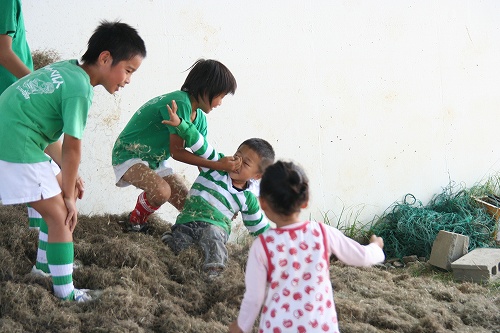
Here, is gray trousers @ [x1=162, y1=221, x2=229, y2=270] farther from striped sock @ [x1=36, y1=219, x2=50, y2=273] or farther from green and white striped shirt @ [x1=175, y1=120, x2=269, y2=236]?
striped sock @ [x1=36, y1=219, x2=50, y2=273]

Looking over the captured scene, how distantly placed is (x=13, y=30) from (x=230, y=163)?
127cm

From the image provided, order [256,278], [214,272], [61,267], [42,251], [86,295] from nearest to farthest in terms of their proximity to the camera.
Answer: [256,278], [61,267], [86,295], [42,251], [214,272]

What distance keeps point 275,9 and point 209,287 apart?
7.83 ft

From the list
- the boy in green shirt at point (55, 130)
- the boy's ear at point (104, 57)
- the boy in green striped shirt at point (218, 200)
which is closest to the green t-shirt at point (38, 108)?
the boy in green shirt at point (55, 130)

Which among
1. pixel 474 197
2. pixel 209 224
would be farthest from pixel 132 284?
pixel 474 197

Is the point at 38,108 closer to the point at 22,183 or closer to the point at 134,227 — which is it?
the point at 22,183

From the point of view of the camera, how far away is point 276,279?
2.36 meters

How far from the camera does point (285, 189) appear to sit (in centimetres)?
240

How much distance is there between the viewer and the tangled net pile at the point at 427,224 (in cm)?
553

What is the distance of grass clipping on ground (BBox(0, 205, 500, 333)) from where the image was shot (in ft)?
9.96

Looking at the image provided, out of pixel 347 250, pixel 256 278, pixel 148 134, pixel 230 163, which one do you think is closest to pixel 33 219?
pixel 148 134

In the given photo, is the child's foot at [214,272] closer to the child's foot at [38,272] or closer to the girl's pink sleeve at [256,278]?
the child's foot at [38,272]

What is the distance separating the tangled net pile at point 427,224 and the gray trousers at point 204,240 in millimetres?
2047

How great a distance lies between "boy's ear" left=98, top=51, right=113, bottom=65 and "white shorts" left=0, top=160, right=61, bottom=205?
21.1 inches
